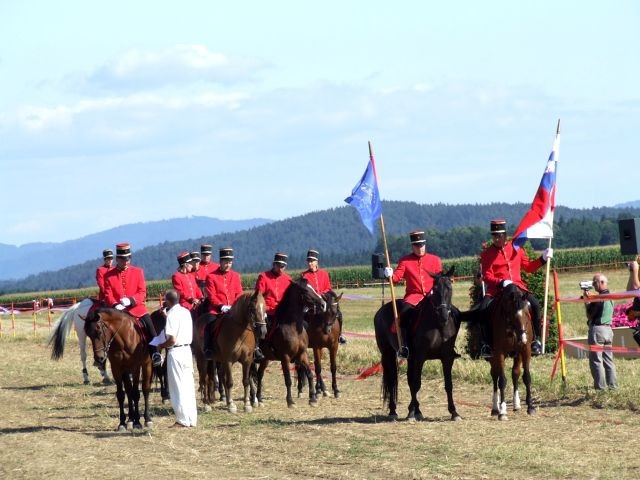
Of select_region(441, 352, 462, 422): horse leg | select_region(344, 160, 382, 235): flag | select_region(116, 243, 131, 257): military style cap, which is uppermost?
select_region(344, 160, 382, 235): flag

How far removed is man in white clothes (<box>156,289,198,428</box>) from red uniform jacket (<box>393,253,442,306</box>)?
3.14m

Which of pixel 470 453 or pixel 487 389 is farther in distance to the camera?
pixel 487 389

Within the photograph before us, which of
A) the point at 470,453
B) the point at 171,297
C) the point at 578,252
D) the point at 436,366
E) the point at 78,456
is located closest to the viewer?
the point at 470,453

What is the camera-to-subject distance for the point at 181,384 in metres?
16.6

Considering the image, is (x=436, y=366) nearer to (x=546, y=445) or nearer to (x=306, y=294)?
(x=306, y=294)

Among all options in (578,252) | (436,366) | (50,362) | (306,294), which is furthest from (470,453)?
(578,252)

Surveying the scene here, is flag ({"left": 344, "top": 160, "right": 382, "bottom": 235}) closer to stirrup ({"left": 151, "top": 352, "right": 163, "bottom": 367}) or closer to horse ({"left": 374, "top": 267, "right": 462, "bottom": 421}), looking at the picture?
horse ({"left": 374, "top": 267, "right": 462, "bottom": 421})

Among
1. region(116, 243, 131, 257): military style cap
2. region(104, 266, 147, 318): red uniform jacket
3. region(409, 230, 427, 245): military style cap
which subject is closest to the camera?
region(409, 230, 427, 245): military style cap

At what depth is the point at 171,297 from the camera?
1638 centimetres

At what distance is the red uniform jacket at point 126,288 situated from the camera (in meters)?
17.6

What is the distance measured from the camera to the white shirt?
53.9 ft

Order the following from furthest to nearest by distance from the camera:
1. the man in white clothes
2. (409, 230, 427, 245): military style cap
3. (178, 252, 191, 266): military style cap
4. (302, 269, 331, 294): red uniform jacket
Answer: (302, 269, 331, 294): red uniform jacket
(178, 252, 191, 266): military style cap
(409, 230, 427, 245): military style cap
the man in white clothes

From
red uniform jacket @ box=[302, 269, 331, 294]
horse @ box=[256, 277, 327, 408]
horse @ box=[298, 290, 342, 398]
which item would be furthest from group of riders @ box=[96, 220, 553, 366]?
red uniform jacket @ box=[302, 269, 331, 294]

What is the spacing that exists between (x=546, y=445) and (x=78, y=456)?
565 cm
